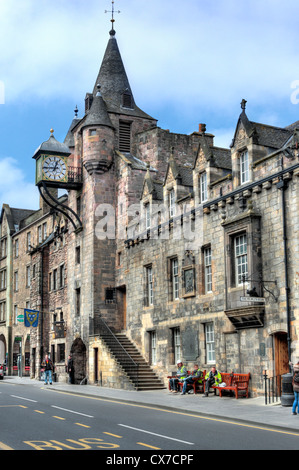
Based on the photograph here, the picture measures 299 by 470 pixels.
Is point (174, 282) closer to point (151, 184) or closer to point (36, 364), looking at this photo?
point (151, 184)

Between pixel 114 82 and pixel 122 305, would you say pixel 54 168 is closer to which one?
pixel 114 82

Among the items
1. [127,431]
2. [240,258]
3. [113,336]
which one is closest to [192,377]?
[240,258]

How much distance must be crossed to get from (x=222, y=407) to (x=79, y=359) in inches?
740

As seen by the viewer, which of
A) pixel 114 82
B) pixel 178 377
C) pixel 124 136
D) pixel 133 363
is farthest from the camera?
pixel 114 82

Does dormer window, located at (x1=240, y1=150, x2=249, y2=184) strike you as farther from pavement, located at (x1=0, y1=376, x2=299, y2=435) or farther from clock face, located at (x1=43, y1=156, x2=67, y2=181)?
clock face, located at (x1=43, y1=156, x2=67, y2=181)

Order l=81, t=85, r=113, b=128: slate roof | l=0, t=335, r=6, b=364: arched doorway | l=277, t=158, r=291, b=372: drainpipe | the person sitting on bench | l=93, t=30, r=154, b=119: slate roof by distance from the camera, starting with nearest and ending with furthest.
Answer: l=277, t=158, r=291, b=372: drainpipe < the person sitting on bench < l=81, t=85, r=113, b=128: slate roof < l=93, t=30, r=154, b=119: slate roof < l=0, t=335, r=6, b=364: arched doorway

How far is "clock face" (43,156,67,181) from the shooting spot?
36.0 metres

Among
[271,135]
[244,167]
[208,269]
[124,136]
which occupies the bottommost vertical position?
[208,269]

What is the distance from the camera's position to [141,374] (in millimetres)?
29359

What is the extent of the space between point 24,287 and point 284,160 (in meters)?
37.1

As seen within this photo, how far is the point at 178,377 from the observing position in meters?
26.0

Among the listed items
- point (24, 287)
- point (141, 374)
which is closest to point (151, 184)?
point (141, 374)

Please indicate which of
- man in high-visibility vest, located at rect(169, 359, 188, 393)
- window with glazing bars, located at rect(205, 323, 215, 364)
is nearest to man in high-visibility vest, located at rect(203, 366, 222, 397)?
window with glazing bars, located at rect(205, 323, 215, 364)

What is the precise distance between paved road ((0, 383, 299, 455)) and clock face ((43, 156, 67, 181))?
62.6ft
